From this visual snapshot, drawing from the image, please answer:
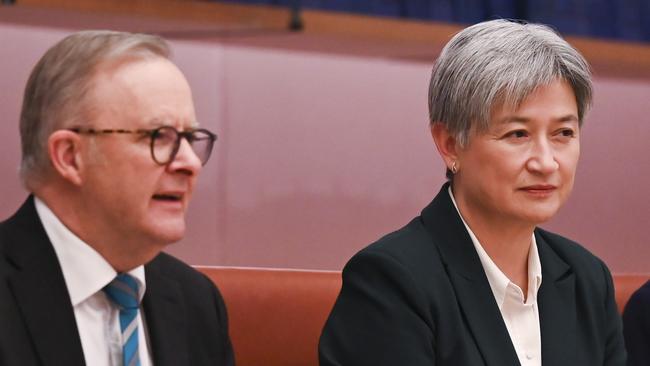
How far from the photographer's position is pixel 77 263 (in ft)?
5.50

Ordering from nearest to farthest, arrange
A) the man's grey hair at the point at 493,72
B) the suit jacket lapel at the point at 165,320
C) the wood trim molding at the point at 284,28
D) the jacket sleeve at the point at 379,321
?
the suit jacket lapel at the point at 165,320 → the jacket sleeve at the point at 379,321 → the man's grey hair at the point at 493,72 → the wood trim molding at the point at 284,28

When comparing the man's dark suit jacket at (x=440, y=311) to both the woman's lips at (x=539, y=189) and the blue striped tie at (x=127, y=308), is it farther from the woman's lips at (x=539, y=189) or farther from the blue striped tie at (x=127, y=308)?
the blue striped tie at (x=127, y=308)

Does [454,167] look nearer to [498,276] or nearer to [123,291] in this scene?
[498,276]

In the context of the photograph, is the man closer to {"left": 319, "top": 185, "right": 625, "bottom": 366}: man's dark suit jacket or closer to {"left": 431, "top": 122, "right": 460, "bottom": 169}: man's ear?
{"left": 319, "top": 185, "right": 625, "bottom": 366}: man's dark suit jacket

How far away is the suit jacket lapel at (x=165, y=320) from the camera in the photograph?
5.83ft

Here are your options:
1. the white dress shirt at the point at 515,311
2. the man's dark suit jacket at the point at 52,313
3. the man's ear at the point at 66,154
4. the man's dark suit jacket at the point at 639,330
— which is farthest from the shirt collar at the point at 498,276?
the man's ear at the point at 66,154

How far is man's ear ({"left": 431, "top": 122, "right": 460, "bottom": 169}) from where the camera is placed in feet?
6.94

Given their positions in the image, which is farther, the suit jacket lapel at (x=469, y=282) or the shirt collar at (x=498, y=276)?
the shirt collar at (x=498, y=276)

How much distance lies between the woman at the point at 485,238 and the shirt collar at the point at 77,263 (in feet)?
1.67

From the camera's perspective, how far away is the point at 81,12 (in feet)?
10.8

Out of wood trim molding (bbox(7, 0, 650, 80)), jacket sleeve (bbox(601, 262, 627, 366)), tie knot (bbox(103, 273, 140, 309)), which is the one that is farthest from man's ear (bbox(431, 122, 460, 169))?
wood trim molding (bbox(7, 0, 650, 80))

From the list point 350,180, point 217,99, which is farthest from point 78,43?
point 350,180

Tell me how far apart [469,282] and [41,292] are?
841 millimetres

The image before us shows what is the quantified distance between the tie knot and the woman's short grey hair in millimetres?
210
